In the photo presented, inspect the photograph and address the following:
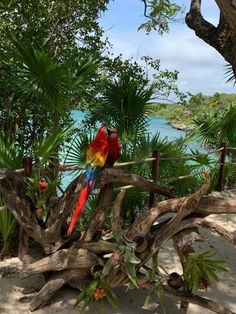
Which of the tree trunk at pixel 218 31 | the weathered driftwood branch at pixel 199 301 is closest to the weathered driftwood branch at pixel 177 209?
the weathered driftwood branch at pixel 199 301

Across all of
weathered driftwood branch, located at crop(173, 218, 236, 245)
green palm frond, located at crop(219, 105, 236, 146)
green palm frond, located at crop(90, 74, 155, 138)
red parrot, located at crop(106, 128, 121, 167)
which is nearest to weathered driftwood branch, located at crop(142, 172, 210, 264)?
weathered driftwood branch, located at crop(173, 218, 236, 245)

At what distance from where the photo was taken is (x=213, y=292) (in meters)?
2.87

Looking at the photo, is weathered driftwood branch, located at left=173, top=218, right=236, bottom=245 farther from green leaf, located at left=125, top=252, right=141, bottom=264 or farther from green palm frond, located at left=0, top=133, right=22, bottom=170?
green palm frond, located at left=0, top=133, right=22, bottom=170

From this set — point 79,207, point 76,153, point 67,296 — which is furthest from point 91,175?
point 76,153

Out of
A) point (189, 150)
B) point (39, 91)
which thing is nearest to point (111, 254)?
point (39, 91)

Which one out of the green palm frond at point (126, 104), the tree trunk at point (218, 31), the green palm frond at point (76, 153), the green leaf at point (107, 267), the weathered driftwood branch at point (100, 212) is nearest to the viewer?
the green leaf at point (107, 267)

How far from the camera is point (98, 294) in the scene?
7.73 ft

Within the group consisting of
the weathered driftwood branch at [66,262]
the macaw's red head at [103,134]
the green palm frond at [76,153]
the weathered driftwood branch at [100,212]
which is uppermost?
the macaw's red head at [103,134]

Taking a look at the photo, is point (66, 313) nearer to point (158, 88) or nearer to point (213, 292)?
point (213, 292)

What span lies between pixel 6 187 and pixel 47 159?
32cm

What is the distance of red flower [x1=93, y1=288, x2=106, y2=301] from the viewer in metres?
2.35

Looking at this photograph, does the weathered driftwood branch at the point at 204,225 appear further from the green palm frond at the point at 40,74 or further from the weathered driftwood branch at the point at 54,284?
the green palm frond at the point at 40,74

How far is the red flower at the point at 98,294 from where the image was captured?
2353mm

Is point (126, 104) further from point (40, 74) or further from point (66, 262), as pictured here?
point (66, 262)
